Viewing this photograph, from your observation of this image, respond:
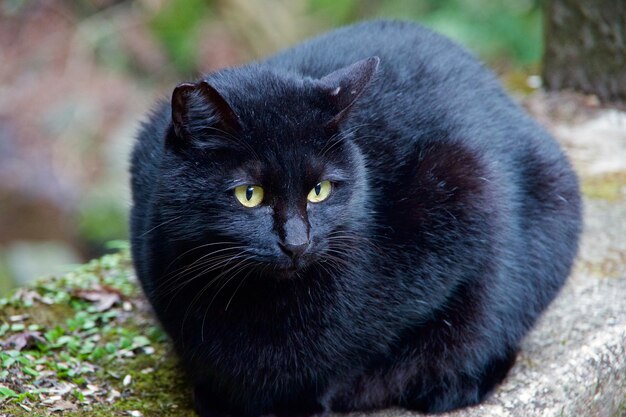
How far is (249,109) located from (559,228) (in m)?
1.15

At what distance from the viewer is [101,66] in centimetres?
789

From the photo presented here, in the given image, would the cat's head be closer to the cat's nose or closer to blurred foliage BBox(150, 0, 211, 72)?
the cat's nose

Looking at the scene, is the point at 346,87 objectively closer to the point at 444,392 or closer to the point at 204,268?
the point at 204,268

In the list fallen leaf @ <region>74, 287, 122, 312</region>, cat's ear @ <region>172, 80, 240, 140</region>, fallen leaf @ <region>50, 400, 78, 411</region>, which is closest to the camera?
cat's ear @ <region>172, 80, 240, 140</region>

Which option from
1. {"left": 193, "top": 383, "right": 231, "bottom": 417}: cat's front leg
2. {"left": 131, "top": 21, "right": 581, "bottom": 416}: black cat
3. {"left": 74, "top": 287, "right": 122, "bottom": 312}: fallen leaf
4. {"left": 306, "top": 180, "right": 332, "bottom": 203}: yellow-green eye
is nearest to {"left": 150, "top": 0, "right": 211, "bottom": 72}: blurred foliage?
{"left": 74, "top": 287, "right": 122, "bottom": 312}: fallen leaf

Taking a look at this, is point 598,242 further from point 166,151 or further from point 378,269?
point 166,151

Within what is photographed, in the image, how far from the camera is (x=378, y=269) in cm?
228

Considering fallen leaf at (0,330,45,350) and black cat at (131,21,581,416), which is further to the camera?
fallen leaf at (0,330,45,350)

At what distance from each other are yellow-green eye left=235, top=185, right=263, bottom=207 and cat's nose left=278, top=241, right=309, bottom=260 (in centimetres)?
13

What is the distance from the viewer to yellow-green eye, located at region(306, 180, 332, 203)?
2078 mm

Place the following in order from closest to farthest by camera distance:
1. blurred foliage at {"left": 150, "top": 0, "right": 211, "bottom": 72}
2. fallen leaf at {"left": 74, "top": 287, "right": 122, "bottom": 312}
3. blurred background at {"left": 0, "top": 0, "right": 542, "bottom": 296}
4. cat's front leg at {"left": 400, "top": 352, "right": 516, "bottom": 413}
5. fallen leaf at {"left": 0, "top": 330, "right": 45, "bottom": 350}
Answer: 1. cat's front leg at {"left": 400, "top": 352, "right": 516, "bottom": 413}
2. fallen leaf at {"left": 0, "top": 330, "right": 45, "bottom": 350}
3. fallen leaf at {"left": 74, "top": 287, "right": 122, "bottom": 312}
4. blurred background at {"left": 0, "top": 0, "right": 542, "bottom": 296}
5. blurred foliage at {"left": 150, "top": 0, "right": 211, "bottom": 72}

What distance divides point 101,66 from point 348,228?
6224 millimetres

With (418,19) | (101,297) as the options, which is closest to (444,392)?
(101,297)

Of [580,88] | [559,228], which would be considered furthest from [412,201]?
[580,88]
